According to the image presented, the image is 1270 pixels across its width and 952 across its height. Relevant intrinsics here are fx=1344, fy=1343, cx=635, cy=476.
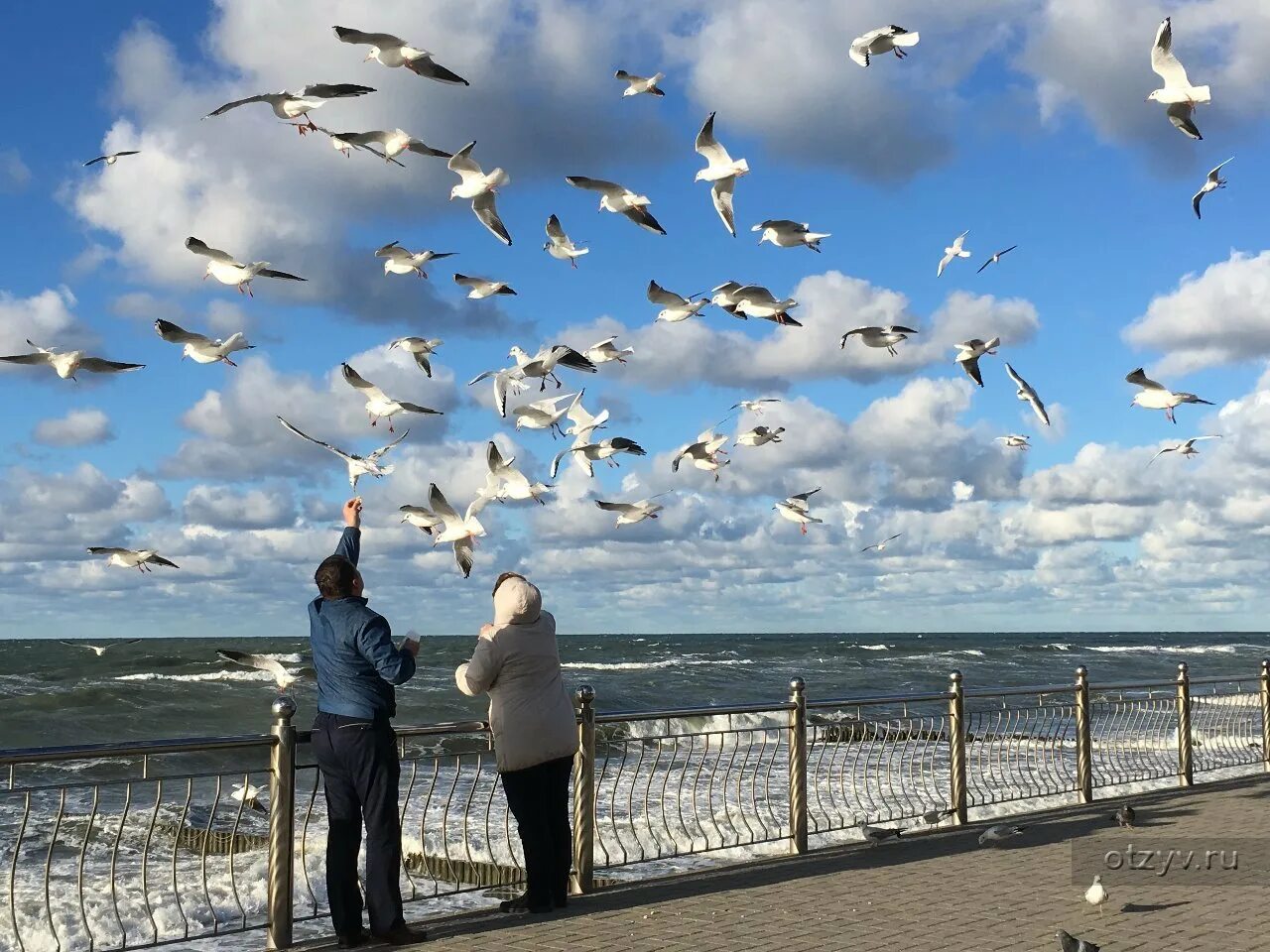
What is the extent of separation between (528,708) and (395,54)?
5279 mm

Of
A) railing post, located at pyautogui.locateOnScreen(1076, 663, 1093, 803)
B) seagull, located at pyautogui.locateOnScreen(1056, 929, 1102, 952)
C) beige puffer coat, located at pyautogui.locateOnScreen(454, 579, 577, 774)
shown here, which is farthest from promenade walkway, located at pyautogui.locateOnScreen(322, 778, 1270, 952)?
railing post, located at pyautogui.locateOnScreen(1076, 663, 1093, 803)

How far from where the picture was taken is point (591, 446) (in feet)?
38.7

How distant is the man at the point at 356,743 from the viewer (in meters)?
6.66

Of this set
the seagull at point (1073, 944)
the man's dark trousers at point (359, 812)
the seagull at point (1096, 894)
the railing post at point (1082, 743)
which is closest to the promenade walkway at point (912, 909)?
the seagull at point (1096, 894)

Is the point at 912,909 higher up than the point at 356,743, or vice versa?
the point at 356,743

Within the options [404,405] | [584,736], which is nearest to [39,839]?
[404,405]

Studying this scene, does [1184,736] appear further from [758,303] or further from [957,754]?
[758,303]

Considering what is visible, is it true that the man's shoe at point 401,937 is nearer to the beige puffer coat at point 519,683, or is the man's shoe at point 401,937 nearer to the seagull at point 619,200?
the beige puffer coat at point 519,683

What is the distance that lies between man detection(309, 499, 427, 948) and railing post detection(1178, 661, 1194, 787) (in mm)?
10168

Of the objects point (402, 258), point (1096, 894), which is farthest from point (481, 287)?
point (1096, 894)

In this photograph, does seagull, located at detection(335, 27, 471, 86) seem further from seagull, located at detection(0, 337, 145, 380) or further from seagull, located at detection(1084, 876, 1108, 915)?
seagull, located at detection(1084, 876, 1108, 915)

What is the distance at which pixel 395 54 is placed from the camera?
9.97m

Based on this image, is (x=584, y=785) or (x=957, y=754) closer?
(x=584, y=785)

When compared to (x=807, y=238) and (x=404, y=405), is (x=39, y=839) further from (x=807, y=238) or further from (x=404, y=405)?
(x=807, y=238)
